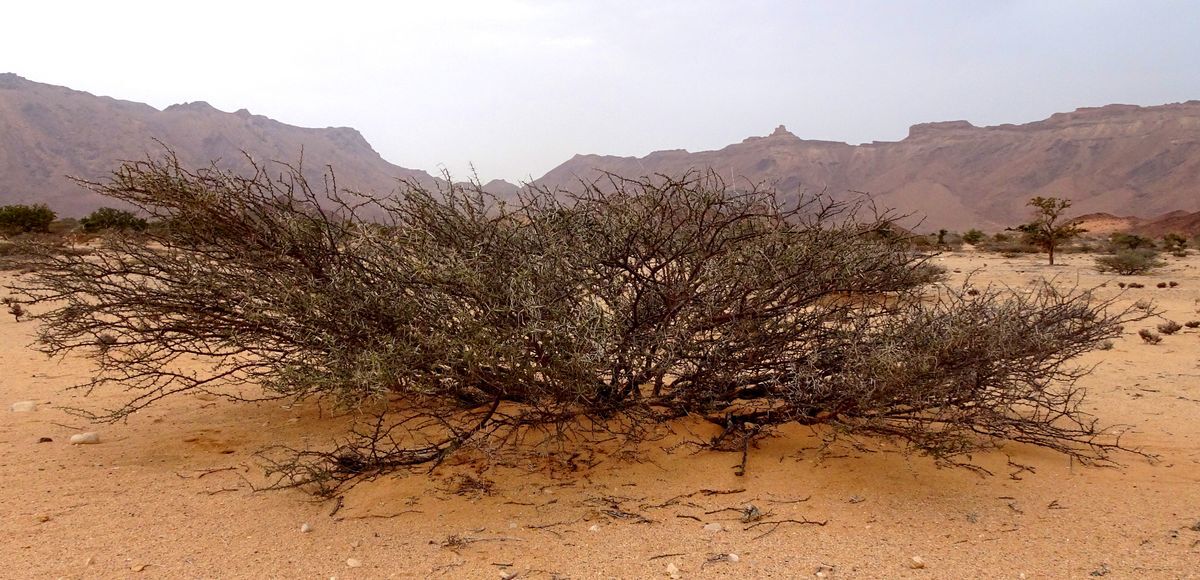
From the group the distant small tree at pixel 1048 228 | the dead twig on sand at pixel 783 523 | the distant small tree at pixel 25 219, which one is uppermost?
the distant small tree at pixel 1048 228

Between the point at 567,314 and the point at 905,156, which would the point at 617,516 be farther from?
the point at 905,156

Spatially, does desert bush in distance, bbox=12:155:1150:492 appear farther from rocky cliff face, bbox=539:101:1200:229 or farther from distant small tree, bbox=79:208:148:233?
rocky cliff face, bbox=539:101:1200:229

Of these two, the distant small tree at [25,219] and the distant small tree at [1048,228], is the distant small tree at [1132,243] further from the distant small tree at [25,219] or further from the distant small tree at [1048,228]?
the distant small tree at [25,219]

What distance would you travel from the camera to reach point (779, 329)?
4.44 meters

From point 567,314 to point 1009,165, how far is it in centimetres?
8954

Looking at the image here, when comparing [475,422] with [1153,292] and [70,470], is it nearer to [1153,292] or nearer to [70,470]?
[70,470]

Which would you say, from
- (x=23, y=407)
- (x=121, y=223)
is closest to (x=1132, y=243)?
(x=121, y=223)

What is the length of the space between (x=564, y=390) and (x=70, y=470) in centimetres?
325

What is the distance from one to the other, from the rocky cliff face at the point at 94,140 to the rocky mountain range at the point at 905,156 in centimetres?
19

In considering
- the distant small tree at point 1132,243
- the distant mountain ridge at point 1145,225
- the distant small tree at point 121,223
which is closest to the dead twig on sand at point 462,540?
the distant small tree at point 121,223

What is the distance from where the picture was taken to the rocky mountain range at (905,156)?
66.2 metres

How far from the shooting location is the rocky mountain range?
6625 centimetres

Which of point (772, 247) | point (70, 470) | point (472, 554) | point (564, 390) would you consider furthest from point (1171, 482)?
point (70, 470)

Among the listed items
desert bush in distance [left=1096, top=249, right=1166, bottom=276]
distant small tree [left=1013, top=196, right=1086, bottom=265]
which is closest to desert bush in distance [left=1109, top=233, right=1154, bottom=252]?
Answer: distant small tree [left=1013, top=196, right=1086, bottom=265]
